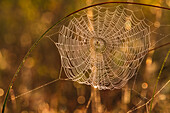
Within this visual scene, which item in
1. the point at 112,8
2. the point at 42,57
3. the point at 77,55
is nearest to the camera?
the point at 77,55

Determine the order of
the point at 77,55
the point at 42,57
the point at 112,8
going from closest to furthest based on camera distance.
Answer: the point at 77,55
the point at 112,8
the point at 42,57

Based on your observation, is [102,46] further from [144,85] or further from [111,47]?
[144,85]

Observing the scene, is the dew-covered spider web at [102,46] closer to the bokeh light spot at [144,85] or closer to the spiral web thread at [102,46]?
the spiral web thread at [102,46]

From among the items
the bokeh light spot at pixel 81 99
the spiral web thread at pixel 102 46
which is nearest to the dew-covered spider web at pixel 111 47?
the spiral web thread at pixel 102 46

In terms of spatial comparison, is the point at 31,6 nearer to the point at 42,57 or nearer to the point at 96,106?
the point at 42,57

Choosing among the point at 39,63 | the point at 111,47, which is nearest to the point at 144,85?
the point at 111,47

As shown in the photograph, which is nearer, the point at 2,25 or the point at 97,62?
the point at 97,62

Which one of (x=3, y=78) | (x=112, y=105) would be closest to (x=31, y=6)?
(x=3, y=78)
